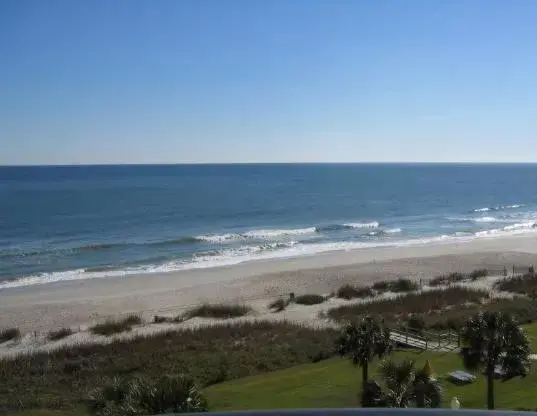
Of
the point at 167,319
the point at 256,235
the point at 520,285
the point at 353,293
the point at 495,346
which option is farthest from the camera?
the point at 256,235

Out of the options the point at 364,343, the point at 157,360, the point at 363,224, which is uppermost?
the point at 364,343

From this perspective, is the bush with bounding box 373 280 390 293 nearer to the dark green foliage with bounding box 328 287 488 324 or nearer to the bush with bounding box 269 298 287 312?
the dark green foliage with bounding box 328 287 488 324

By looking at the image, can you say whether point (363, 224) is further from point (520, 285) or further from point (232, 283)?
point (520, 285)

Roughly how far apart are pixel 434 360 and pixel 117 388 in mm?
12731

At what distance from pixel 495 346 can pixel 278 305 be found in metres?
19.1

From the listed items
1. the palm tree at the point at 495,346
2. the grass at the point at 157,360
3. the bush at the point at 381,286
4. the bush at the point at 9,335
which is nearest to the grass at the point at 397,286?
the bush at the point at 381,286

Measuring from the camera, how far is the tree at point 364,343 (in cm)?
1673

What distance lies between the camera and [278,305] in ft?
110

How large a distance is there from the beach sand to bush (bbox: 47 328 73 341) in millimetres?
2177

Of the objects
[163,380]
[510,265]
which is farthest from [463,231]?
[163,380]

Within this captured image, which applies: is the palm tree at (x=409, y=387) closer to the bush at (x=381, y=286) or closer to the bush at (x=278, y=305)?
the bush at (x=278, y=305)

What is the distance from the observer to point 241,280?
138 ft

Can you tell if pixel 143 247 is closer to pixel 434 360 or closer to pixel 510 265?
pixel 510 265

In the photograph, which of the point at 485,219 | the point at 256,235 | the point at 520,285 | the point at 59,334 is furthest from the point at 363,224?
the point at 59,334
